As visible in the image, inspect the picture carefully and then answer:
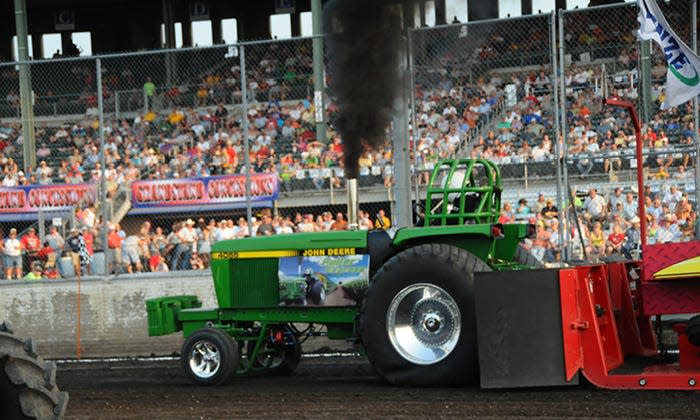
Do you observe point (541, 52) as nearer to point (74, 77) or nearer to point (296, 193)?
point (296, 193)

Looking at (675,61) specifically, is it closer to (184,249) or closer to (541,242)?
(541,242)

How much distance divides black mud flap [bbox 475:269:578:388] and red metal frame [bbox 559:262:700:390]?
83 mm

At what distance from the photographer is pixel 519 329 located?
8.01 m

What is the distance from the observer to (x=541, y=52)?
1169 cm

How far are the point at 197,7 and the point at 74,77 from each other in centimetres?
2121

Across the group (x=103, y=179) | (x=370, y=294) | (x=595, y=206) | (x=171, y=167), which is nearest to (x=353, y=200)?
(x=370, y=294)

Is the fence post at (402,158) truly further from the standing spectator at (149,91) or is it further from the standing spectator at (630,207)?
the standing spectator at (149,91)

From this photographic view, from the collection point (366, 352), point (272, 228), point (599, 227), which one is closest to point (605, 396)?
point (366, 352)

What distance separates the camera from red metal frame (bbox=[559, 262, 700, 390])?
7559 mm

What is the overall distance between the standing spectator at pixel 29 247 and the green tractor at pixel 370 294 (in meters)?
4.28

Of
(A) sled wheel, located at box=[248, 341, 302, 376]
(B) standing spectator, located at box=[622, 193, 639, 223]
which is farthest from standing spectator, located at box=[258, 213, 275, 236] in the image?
(B) standing spectator, located at box=[622, 193, 639, 223]

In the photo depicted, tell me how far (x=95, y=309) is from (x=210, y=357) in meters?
4.36

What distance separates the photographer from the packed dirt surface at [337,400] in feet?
23.9

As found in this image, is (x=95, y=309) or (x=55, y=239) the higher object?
(x=55, y=239)
